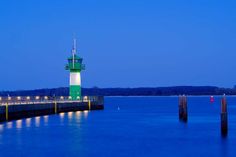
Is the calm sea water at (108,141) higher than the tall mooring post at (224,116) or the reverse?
the reverse

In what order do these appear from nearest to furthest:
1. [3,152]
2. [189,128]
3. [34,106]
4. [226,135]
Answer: [3,152], [226,135], [189,128], [34,106]

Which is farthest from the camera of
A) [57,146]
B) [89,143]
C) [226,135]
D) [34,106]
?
[34,106]

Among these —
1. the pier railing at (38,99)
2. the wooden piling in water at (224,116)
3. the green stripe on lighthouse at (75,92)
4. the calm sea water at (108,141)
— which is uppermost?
the green stripe on lighthouse at (75,92)

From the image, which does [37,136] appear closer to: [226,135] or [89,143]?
[89,143]

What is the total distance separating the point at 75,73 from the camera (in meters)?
74.1

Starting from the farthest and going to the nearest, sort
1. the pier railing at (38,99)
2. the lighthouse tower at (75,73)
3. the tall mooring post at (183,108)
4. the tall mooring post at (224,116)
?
the lighthouse tower at (75,73)
the pier railing at (38,99)
the tall mooring post at (183,108)
the tall mooring post at (224,116)

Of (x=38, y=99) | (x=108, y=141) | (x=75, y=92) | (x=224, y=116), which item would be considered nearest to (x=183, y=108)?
(x=224, y=116)

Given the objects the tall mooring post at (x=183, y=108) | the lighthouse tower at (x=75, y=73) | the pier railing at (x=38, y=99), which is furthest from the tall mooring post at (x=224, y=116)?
the lighthouse tower at (x=75, y=73)

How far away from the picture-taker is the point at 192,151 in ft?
116

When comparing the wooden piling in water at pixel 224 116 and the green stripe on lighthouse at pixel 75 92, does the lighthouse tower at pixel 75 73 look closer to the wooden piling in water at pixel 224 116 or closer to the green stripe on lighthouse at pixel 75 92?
the green stripe on lighthouse at pixel 75 92

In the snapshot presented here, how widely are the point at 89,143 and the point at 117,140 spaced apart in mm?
2898

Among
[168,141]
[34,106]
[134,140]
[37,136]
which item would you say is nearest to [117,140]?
[134,140]

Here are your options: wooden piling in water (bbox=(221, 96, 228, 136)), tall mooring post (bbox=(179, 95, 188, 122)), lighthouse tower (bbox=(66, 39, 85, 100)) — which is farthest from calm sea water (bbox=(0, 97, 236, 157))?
lighthouse tower (bbox=(66, 39, 85, 100))

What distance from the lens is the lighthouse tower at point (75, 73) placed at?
7388cm
